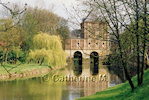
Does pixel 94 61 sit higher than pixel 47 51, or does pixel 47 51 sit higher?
pixel 47 51

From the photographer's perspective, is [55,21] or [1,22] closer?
[1,22]

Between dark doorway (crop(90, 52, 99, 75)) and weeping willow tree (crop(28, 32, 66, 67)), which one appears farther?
weeping willow tree (crop(28, 32, 66, 67))

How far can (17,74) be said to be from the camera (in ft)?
74.5

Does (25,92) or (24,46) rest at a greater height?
(24,46)

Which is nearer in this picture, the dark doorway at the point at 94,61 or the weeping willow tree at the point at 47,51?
the dark doorway at the point at 94,61

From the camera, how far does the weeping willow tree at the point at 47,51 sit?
100 ft

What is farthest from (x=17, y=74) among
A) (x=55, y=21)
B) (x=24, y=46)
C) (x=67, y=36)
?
(x=67, y=36)

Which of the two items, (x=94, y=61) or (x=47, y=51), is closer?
(x=94, y=61)

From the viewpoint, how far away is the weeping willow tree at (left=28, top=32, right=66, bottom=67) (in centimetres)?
3050

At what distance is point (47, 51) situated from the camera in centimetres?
3091

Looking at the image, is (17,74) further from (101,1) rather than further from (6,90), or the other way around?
(101,1)

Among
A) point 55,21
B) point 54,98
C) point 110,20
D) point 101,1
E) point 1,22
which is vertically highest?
point 55,21

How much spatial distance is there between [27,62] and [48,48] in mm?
3613

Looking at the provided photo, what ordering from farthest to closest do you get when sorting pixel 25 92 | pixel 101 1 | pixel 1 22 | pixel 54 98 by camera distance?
pixel 1 22, pixel 25 92, pixel 54 98, pixel 101 1
